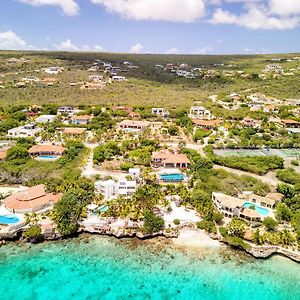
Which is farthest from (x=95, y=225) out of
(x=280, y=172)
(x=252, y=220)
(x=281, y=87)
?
(x=281, y=87)

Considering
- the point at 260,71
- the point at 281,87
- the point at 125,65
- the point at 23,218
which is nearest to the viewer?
the point at 23,218

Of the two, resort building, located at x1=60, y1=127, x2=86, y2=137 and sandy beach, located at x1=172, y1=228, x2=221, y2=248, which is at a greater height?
resort building, located at x1=60, y1=127, x2=86, y2=137

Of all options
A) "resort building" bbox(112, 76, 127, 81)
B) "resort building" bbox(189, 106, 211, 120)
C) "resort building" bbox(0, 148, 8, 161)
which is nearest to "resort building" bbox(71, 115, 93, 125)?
"resort building" bbox(0, 148, 8, 161)

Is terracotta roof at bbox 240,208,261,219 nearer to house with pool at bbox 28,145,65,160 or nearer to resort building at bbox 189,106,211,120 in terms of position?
house with pool at bbox 28,145,65,160

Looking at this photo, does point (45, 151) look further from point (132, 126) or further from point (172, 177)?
point (132, 126)

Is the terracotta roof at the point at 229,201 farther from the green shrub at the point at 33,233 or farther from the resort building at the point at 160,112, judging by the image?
the resort building at the point at 160,112

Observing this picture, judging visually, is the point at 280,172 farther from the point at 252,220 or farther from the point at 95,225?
the point at 95,225

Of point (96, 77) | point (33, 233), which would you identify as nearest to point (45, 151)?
point (33, 233)
